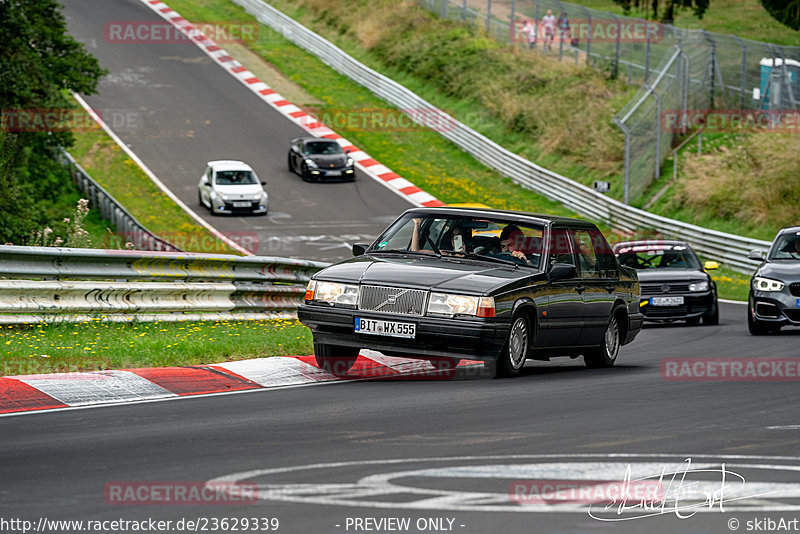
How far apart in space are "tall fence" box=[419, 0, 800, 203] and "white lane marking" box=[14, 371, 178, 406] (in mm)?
25448

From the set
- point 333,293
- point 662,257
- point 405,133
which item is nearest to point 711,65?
point 405,133

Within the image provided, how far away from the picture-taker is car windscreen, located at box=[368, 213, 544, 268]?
1163cm

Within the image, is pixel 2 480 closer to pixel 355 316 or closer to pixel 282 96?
pixel 355 316

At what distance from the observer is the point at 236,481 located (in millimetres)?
6176

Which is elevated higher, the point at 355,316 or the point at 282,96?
the point at 282,96

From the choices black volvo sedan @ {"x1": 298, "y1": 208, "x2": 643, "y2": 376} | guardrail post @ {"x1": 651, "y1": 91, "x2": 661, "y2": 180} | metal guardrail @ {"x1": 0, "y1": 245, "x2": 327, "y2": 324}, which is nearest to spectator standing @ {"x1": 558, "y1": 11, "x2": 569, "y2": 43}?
guardrail post @ {"x1": 651, "y1": 91, "x2": 661, "y2": 180}

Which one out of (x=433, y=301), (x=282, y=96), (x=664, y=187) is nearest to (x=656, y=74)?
(x=664, y=187)

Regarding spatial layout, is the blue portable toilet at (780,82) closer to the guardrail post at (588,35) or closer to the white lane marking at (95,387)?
the guardrail post at (588,35)

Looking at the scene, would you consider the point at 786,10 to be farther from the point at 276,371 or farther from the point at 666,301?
the point at 276,371

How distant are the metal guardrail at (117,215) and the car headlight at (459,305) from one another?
1641cm

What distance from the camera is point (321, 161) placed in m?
39.1

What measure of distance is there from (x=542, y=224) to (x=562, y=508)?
6.41 m

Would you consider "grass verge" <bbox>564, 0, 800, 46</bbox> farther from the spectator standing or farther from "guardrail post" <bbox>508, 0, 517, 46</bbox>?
the spectator standing

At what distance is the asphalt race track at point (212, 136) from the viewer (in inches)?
1341
